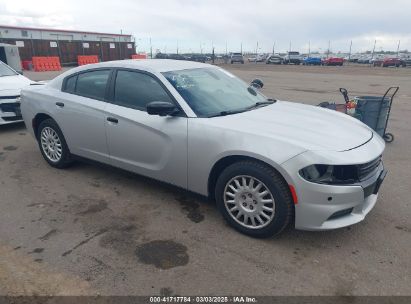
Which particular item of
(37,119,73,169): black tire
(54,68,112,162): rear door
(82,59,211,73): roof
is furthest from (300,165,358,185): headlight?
(37,119,73,169): black tire

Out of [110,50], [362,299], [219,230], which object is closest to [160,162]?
[219,230]

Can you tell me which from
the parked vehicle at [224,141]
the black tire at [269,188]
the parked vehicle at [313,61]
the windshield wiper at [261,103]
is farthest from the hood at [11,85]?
the parked vehicle at [313,61]

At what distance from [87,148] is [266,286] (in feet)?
9.49

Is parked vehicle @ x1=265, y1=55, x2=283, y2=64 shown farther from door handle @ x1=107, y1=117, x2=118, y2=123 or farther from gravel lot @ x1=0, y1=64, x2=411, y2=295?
door handle @ x1=107, y1=117, x2=118, y2=123

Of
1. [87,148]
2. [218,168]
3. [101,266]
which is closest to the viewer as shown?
[101,266]

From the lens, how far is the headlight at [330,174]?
284 centimetres

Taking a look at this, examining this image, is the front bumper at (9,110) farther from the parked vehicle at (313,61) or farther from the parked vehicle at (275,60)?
the parked vehicle at (313,61)

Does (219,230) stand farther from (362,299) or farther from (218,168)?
(362,299)

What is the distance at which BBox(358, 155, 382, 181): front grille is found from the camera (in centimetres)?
296

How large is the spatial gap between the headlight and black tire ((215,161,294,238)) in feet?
0.72

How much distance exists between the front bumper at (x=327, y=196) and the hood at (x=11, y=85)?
6148 mm

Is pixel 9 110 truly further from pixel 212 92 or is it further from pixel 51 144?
pixel 212 92

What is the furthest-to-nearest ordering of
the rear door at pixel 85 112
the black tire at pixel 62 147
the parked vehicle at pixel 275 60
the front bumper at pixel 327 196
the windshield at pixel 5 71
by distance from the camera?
the parked vehicle at pixel 275 60
the windshield at pixel 5 71
the black tire at pixel 62 147
the rear door at pixel 85 112
the front bumper at pixel 327 196

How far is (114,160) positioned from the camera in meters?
4.16
